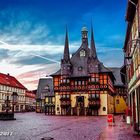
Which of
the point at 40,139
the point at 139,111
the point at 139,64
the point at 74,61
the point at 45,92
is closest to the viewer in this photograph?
the point at 40,139

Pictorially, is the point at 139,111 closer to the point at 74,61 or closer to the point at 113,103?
the point at 74,61

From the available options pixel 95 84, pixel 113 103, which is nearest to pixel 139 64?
pixel 95 84

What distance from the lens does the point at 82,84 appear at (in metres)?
73.8

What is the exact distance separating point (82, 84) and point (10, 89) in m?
44.0

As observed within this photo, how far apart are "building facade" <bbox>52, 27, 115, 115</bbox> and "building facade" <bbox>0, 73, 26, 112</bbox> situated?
29061mm

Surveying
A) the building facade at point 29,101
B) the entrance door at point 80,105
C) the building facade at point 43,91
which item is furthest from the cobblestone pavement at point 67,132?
the building facade at point 29,101

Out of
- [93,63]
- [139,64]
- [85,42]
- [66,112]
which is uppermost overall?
[85,42]

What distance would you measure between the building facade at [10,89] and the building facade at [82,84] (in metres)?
29.1

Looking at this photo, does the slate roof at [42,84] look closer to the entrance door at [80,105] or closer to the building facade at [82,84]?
the building facade at [82,84]

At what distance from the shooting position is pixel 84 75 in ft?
241

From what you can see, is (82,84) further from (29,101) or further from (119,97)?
(29,101)

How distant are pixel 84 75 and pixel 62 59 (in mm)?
7301

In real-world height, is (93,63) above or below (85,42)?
below

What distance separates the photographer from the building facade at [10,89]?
102681mm
